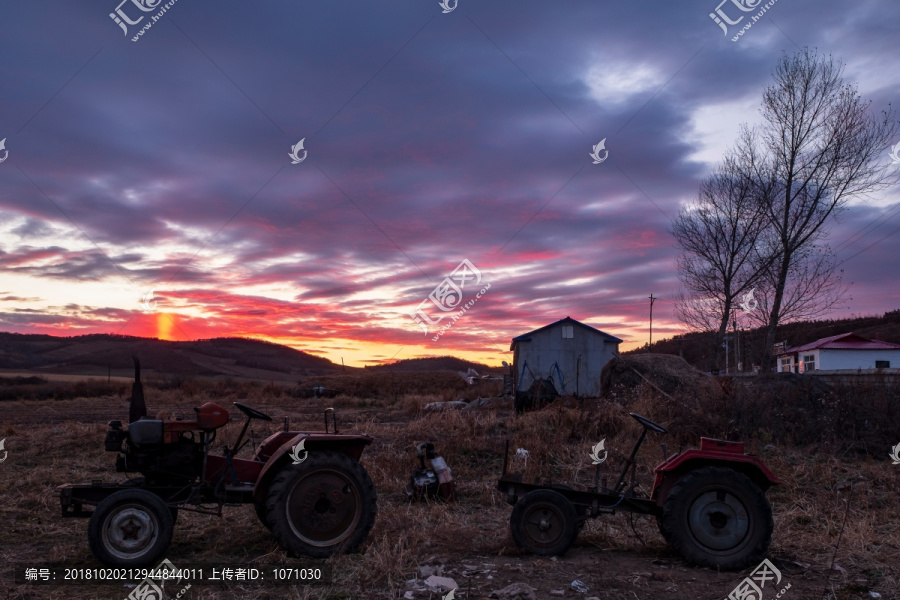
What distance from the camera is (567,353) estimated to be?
28.4 m

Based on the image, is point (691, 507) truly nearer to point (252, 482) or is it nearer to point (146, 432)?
point (252, 482)

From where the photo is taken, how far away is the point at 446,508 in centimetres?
848

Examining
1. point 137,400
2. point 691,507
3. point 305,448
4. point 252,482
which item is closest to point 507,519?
point 691,507

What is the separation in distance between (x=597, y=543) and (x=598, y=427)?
266 inches

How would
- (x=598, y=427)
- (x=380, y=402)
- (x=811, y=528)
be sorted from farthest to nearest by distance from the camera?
(x=380, y=402) → (x=598, y=427) → (x=811, y=528)

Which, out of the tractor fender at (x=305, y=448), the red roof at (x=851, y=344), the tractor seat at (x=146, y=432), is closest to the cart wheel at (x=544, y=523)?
the tractor fender at (x=305, y=448)

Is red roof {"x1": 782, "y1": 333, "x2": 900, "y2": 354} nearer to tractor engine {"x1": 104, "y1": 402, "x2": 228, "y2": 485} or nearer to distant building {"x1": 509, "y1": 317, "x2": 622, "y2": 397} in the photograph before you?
distant building {"x1": 509, "y1": 317, "x2": 622, "y2": 397}

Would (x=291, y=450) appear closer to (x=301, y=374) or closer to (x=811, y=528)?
(x=811, y=528)

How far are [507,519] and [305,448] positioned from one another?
112 inches

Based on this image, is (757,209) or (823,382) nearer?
(823,382)

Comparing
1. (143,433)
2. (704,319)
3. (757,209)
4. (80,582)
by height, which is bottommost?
(80,582)

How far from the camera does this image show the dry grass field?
5.37 m

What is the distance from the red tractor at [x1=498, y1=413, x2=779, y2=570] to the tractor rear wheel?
53.7 inches

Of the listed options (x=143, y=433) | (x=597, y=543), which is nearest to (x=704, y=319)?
(x=597, y=543)
